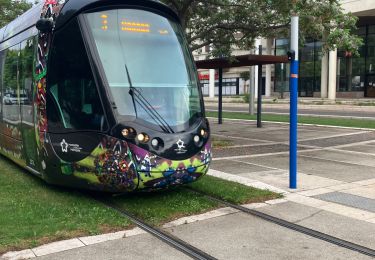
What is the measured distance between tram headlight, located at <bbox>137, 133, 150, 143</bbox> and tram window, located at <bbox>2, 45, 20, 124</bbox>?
3445 mm

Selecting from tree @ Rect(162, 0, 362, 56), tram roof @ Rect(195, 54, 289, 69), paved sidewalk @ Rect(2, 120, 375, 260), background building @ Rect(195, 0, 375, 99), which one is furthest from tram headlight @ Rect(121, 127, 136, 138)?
background building @ Rect(195, 0, 375, 99)

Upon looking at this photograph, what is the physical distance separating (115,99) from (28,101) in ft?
7.66

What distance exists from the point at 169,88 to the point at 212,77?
62790 millimetres

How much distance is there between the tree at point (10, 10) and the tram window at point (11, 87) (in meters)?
12.4

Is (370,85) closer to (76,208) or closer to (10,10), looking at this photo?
(10,10)

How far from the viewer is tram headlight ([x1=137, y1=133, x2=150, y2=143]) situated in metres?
6.22

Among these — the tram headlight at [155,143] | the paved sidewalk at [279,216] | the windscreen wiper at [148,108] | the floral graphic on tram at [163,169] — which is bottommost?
the paved sidewalk at [279,216]

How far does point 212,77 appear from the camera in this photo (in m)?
69.1

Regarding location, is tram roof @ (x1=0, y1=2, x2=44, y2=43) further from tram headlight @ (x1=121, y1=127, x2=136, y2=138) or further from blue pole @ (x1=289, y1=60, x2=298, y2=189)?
blue pole @ (x1=289, y1=60, x2=298, y2=189)

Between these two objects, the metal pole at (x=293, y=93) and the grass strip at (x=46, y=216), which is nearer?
the grass strip at (x=46, y=216)

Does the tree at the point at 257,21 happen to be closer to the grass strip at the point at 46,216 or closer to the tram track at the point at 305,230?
the tram track at the point at 305,230

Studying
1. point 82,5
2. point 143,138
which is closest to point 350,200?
point 143,138

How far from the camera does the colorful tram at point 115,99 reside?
249 inches

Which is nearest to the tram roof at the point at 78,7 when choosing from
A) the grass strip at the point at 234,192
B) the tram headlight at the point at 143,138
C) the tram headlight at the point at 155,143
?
the tram headlight at the point at 143,138
